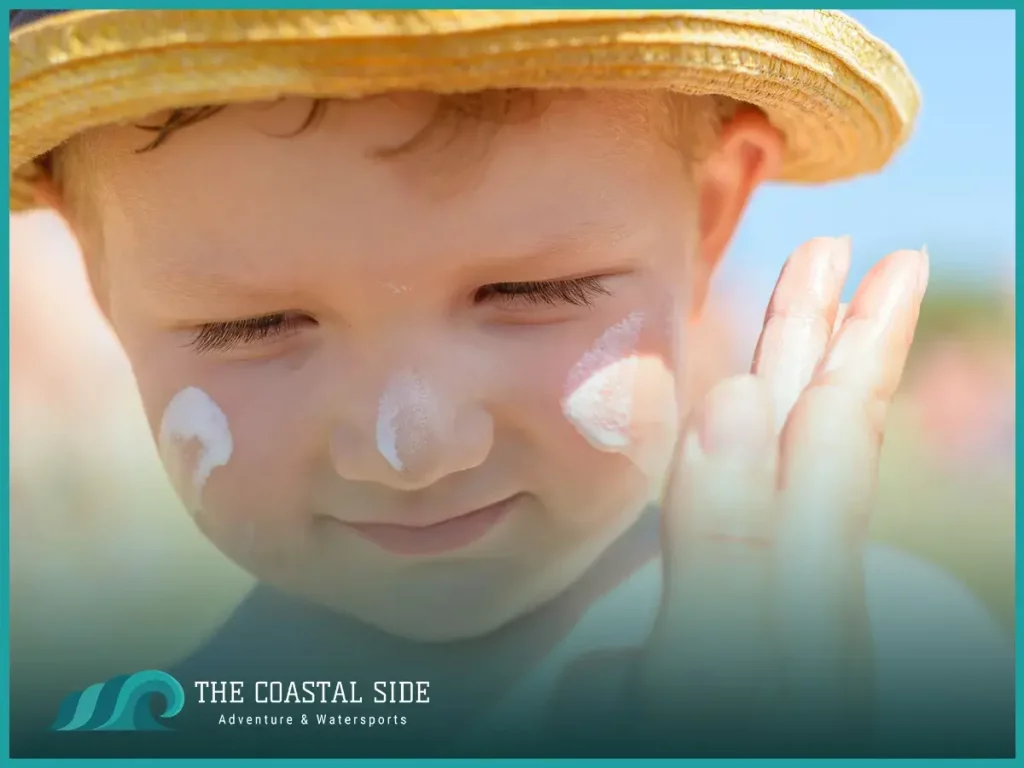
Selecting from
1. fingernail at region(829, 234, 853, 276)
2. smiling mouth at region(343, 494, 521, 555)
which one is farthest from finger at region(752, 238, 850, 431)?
smiling mouth at region(343, 494, 521, 555)

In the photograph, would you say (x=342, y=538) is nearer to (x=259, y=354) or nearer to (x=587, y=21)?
(x=259, y=354)

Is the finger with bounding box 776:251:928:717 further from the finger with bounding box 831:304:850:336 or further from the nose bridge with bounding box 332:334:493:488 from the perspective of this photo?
the nose bridge with bounding box 332:334:493:488

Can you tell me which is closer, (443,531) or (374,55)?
(374,55)

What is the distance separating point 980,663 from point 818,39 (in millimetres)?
530

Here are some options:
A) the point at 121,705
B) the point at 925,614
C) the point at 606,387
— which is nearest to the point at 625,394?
the point at 606,387

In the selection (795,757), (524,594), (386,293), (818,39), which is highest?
(818,39)

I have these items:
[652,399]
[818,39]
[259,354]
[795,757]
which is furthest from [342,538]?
[818,39]

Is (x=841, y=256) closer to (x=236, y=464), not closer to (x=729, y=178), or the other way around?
(x=729, y=178)

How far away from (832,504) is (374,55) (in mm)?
463

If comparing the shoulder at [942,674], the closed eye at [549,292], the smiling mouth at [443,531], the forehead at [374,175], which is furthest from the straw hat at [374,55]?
the shoulder at [942,674]

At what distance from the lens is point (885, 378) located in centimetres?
86

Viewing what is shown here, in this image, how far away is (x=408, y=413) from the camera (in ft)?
2.56

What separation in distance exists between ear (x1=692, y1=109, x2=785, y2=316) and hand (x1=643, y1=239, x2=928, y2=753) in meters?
0.09

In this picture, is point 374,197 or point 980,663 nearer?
point 374,197
